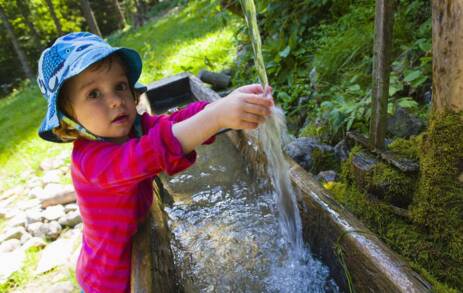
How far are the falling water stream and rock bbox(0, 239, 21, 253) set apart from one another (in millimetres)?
1866

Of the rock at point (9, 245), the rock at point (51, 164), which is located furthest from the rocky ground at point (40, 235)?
the rock at point (51, 164)

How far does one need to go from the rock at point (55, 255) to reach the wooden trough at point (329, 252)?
1461mm

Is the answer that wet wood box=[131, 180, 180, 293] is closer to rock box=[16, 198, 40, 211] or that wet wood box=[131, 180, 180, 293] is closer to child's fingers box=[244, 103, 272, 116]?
child's fingers box=[244, 103, 272, 116]

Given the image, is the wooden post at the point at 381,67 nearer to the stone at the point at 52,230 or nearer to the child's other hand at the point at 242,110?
the child's other hand at the point at 242,110

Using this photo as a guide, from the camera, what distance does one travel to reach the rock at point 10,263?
3.22 m

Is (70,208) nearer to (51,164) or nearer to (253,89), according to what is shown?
(51,164)

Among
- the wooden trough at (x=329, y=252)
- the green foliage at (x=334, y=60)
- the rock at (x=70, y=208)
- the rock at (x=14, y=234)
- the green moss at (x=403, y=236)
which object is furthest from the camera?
the rock at (x=70, y=208)

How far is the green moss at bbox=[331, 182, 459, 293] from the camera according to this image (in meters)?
1.63

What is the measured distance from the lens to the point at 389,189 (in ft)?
6.45

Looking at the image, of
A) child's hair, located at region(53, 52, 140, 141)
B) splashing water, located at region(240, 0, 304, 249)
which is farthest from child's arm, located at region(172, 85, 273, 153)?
child's hair, located at region(53, 52, 140, 141)

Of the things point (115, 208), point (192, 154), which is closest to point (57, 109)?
point (115, 208)

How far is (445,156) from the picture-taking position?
161 cm

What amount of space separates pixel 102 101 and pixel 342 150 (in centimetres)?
189

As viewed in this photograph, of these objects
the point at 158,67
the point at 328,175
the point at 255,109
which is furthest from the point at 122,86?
the point at 158,67
